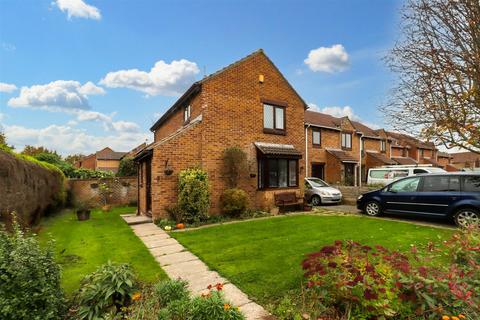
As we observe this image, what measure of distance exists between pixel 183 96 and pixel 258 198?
6324 mm

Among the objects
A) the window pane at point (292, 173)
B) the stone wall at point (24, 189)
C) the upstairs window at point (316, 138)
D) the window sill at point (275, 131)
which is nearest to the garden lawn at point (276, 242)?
the window pane at point (292, 173)

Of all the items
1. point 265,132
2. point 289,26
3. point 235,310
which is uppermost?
point 289,26

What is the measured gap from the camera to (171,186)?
10484 mm

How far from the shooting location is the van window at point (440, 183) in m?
9.12

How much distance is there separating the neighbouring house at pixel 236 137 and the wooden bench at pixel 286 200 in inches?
11.0

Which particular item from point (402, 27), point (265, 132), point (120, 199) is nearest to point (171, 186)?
point (265, 132)

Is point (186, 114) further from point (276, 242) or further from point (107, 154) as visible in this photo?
point (107, 154)

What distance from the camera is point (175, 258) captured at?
5.99 meters

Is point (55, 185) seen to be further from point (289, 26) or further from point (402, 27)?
point (402, 27)

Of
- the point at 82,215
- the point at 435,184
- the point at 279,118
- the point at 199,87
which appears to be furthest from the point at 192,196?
the point at 435,184

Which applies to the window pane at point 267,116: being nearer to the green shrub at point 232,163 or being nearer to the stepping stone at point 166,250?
the green shrub at point 232,163

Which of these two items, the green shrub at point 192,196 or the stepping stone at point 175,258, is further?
the green shrub at point 192,196

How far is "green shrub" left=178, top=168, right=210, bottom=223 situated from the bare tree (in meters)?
7.42

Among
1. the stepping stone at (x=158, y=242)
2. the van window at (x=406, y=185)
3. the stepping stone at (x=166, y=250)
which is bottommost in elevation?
the stepping stone at (x=158, y=242)
